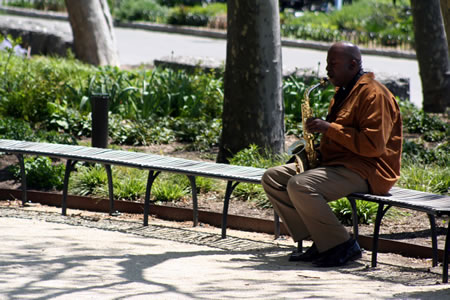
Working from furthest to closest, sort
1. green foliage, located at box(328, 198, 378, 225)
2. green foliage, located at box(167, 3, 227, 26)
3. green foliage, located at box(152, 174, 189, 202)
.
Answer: green foliage, located at box(167, 3, 227, 26), green foliage, located at box(152, 174, 189, 202), green foliage, located at box(328, 198, 378, 225)

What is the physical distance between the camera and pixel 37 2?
31266 millimetres

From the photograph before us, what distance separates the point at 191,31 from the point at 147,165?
20254 millimetres

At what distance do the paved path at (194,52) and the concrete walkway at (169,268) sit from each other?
31.1 ft

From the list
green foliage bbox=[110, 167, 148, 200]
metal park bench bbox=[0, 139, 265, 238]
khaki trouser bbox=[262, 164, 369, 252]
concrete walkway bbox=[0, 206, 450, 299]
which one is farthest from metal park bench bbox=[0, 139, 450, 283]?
green foliage bbox=[110, 167, 148, 200]

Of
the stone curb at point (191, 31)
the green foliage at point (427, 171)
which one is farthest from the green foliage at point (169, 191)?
the stone curb at point (191, 31)

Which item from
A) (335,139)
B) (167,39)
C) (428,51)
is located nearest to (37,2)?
(167,39)

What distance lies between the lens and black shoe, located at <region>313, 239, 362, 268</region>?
5211 millimetres

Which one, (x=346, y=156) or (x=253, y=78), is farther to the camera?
(x=253, y=78)

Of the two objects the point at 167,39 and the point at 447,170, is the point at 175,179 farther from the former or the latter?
the point at 167,39

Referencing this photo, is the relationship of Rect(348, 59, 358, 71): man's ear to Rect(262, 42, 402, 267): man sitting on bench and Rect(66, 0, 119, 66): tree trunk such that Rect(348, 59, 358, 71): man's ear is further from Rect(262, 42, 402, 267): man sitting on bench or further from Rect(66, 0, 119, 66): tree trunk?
Rect(66, 0, 119, 66): tree trunk

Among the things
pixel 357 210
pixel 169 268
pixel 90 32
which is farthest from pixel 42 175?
pixel 90 32

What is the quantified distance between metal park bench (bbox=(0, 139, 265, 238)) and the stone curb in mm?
15251

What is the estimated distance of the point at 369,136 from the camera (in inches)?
199

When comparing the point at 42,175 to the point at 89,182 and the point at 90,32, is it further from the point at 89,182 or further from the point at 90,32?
the point at 90,32
